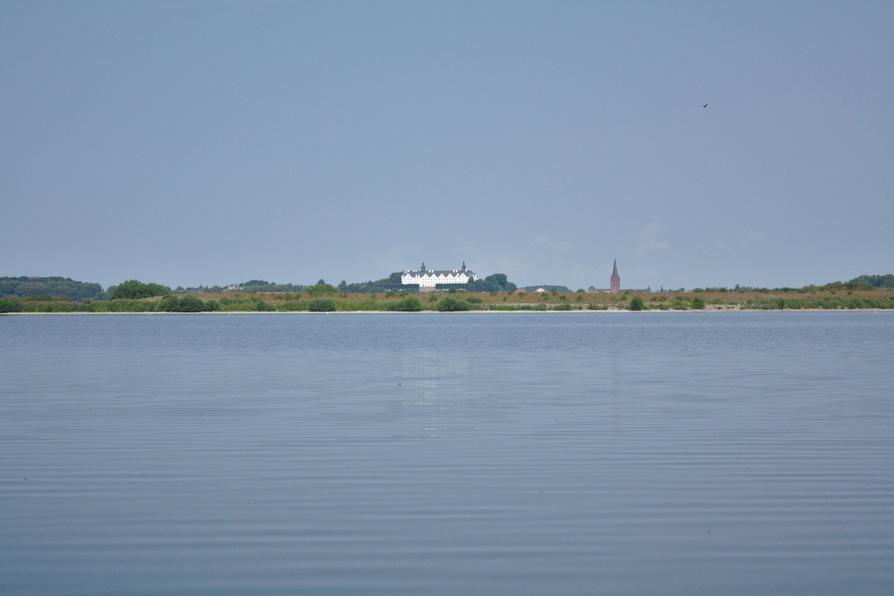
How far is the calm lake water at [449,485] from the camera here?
34.6 ft

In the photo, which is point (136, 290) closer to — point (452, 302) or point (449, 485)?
point (452, 302)

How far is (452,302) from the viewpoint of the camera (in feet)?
460

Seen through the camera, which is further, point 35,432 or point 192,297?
point 192,297

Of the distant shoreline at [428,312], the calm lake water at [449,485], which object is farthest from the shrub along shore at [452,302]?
the calm lake water at [449,485]

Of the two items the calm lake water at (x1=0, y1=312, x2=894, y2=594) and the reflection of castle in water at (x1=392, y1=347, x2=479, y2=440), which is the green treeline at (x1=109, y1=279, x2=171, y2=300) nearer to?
the reflection of castle in water at (x1=392, y1=347, x2=479, y2=440)

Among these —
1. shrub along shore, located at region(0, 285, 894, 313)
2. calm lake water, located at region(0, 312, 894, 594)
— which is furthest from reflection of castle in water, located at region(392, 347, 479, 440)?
shrub along shore, located at region(0, 285, 894, 313)

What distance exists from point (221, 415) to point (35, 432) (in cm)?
389

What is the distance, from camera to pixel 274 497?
555 inches

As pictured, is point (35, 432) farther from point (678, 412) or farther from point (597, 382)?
point (597, 382)

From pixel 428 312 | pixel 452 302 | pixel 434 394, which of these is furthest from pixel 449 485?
pixel 428 312

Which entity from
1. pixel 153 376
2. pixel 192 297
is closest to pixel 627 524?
pixel 153 376

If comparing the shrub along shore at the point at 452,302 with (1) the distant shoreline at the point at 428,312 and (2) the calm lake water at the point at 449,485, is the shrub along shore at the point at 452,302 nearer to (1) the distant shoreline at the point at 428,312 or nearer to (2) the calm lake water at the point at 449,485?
(1) the distant shoreline at the point at 428,312

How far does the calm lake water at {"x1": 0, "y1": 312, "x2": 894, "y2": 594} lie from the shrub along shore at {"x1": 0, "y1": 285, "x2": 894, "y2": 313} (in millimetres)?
106102

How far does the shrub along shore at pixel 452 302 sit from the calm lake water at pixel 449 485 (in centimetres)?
10610
